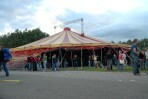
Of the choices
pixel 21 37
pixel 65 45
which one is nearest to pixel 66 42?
pixel 65 45

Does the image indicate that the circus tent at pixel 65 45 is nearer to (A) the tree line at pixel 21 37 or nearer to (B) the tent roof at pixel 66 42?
(B) the tent roof at pixel 66 42

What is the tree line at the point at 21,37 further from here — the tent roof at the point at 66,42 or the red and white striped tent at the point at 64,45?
the red and white striped tent at the point at 64,45

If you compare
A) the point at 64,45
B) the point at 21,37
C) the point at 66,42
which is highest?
the point at 21,37

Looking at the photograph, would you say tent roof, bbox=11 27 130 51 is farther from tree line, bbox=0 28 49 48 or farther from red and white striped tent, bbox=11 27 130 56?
tree line, bbox=0 28 49 48

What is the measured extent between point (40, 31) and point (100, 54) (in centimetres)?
5460

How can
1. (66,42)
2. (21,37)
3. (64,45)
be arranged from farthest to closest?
(21,37)
(66,42)
(64,45)

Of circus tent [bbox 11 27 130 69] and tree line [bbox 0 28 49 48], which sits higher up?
tree line [bbox 0 28 49 48]

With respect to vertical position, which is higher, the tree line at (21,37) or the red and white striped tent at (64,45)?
the tree line at (21,37)

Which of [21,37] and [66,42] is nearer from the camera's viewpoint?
[66,42]

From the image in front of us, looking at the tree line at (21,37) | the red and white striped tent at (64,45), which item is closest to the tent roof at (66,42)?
the red and white striped tent at (64,45)

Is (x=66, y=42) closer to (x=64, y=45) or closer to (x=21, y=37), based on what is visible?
(x=64, y=45)

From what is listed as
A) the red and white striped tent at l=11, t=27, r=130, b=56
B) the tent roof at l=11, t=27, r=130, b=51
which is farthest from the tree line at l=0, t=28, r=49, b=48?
the red and white striped tent at l=11, t=27, r=130, b=56

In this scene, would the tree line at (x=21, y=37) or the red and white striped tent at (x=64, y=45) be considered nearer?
the red and white striped tent at (x=64, y=45)

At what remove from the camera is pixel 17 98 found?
7395 millimetres
